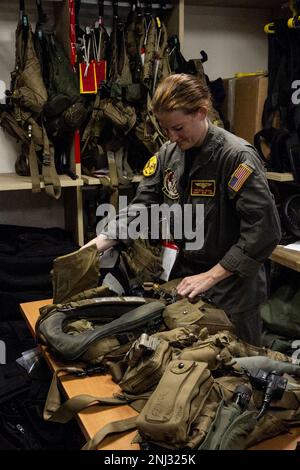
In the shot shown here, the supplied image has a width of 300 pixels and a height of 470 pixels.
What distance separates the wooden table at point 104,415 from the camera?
100 cm

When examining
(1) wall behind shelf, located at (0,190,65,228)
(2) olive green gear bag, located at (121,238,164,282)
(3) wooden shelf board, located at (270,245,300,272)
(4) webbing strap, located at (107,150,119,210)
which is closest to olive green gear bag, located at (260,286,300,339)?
(3) wooden shelf board, located at (270,245,300,272)

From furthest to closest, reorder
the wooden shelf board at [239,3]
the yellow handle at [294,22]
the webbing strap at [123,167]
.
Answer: the wooden shelf board at [239,3] < the webbing strap at [123,167] < the yellow handle at [294,22]

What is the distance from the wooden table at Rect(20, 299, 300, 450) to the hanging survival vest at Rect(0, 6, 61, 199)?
1.31 metres

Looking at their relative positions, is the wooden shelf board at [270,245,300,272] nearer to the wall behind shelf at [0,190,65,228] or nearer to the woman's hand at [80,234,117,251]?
the woman's hand at [80,234,117,251]

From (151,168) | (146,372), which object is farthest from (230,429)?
(151,168)

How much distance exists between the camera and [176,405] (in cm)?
96

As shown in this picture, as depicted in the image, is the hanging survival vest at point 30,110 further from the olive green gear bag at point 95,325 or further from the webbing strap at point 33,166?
the olive green gear bag at point 95,325

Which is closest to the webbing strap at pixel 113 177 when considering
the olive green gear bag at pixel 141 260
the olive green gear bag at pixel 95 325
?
the olive green gear bag at pixel 141 260

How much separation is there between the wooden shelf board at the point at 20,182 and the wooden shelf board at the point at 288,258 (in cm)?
112

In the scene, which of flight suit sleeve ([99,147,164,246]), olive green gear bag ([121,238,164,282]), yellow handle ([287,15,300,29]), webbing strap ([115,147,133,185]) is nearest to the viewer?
flight suit sleeve ([99,147,164,246])

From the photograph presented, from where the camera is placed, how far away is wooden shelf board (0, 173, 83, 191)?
2.41 m

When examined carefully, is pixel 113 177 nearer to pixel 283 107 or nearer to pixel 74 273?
pixel 283 107

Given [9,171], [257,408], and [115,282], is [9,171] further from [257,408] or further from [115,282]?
[257,408]

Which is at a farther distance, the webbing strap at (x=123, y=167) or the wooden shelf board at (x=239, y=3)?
the wooden shelf board at (x=239, y=3)
